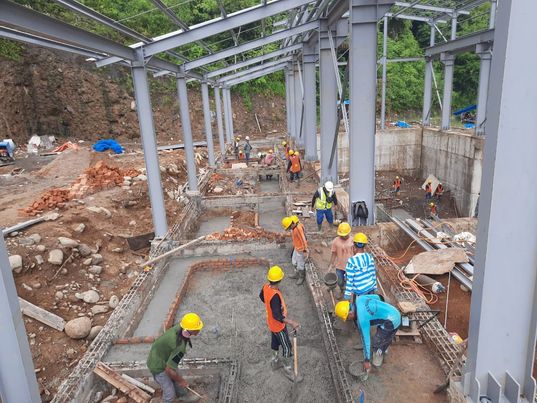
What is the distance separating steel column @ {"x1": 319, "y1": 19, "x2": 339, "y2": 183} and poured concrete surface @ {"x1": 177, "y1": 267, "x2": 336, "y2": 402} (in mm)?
4901

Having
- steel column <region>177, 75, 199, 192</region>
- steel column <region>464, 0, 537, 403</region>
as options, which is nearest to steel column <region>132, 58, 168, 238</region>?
steel column <region>177, 75, 199, 192</region>

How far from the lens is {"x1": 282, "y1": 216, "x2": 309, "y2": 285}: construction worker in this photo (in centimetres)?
727

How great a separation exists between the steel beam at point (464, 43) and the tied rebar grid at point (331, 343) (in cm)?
1404

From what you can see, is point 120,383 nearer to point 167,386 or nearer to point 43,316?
point 167,386

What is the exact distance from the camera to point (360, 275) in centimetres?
527

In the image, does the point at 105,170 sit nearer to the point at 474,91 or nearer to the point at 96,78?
the point at 96,78

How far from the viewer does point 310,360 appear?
5.50 m

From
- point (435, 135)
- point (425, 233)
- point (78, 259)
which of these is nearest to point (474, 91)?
point (435, 135)

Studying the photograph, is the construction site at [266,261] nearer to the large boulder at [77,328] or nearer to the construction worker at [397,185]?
the large boulder at [77,328]

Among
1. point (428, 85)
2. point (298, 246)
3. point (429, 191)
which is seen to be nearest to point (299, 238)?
point (298, 246)

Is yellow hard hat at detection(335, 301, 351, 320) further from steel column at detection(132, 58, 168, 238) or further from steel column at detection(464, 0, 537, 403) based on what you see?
steel column at detection(132, 58, 168, 238)

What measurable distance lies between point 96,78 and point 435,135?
2357cm

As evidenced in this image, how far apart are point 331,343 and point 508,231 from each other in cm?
306

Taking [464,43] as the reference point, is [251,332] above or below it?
below
